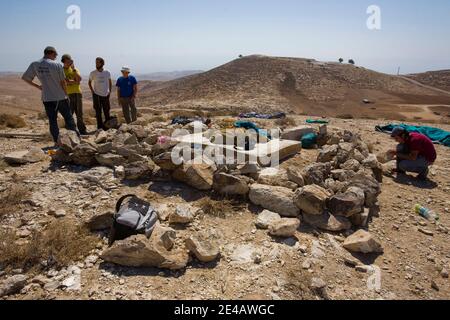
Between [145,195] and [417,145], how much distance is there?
5.21m

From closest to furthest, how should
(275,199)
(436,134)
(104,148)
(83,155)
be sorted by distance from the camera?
(275,199) → (83,155) → (104,148) → (436,134)

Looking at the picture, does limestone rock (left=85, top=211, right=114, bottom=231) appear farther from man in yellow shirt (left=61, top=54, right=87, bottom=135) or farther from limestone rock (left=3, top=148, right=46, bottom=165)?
man in yellow shirt (left=61, top=54, right=87, bottom=135)

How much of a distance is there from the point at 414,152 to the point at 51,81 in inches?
278

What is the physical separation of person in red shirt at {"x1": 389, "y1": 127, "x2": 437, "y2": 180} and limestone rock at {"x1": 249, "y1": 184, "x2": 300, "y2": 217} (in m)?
2.95

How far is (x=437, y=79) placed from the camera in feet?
145

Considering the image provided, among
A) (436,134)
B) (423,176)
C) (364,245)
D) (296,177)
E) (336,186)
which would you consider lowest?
(364,245)

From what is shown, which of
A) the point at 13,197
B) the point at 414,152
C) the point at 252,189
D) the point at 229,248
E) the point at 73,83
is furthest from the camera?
the point at 73,83

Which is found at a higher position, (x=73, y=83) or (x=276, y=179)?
(x=73, y=83)

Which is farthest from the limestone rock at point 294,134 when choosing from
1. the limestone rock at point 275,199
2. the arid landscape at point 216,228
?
the limestone rock at point 275,199

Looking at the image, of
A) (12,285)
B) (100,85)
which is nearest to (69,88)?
(100,85)

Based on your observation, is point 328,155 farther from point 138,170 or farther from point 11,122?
point 11,122

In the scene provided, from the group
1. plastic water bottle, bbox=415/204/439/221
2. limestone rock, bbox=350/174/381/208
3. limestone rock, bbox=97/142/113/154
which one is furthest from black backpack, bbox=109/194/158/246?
plastic water bottle, bbox=415/204/439/221

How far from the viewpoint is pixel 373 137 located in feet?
29.4
